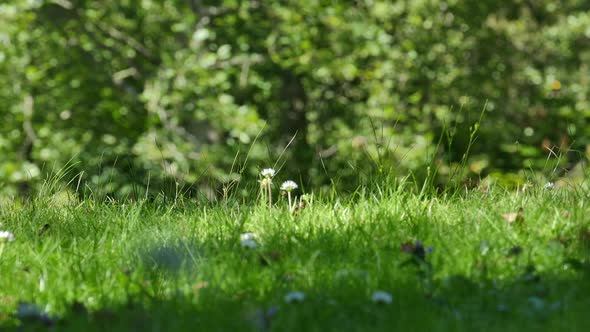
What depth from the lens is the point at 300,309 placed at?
2.15m

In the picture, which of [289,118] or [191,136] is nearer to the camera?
[191,136]

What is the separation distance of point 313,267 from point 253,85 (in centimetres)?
663

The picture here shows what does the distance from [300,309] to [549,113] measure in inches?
348

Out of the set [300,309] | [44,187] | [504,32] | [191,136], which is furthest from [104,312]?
[504,32]

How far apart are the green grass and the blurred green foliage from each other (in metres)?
4.63

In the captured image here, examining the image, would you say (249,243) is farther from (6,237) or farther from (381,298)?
(6,237)

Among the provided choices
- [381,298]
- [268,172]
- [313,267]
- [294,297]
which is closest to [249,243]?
[313,267]

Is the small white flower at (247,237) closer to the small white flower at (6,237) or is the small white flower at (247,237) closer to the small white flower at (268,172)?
the small white flower at (268,172)

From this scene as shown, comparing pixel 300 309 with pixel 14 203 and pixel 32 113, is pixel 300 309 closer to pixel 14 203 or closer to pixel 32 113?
pixel 14 203

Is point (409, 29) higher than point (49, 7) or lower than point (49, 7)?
higher

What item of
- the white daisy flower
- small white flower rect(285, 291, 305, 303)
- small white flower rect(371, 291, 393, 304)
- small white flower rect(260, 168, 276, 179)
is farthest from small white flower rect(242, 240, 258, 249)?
small white flower rect(260, 168, 276, 179)

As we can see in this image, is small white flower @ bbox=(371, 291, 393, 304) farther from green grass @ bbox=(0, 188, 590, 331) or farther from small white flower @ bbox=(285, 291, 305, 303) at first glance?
small white flower @ bbox=(285, 291, 305, 303)

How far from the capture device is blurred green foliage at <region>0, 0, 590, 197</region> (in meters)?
8.27

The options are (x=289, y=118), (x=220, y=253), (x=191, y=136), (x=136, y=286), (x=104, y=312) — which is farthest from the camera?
(x=289, y=118)
